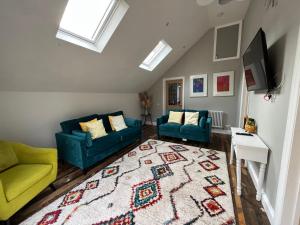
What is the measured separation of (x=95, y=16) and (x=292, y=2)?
247 centimetres

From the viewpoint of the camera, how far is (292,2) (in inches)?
45.1

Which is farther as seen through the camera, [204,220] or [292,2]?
[204,220]

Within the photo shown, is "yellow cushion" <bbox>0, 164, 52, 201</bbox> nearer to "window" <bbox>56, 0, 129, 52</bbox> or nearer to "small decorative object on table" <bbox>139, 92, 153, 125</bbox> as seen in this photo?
"window" <bbox>56, 0, 129, 52</bbox>

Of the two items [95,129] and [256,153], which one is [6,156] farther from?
[256,153]

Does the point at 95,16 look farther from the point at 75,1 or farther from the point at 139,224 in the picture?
the point at 139,224

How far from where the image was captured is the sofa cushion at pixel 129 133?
114 inches

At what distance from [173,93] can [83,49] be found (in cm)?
352

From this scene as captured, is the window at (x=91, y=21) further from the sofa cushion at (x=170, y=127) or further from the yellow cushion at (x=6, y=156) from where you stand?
the sofa cushion at (x=170, y=127)

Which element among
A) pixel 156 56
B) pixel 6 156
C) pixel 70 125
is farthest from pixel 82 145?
pixel 156 56

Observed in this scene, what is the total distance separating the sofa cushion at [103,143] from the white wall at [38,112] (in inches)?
41.7

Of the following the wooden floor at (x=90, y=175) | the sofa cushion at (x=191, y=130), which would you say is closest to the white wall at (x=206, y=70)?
the sofa cushion at (x=191, y=130)

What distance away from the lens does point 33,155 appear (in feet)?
5.58

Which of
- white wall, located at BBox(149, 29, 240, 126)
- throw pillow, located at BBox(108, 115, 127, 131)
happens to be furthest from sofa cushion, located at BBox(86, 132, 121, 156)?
white wall, located at BBox(149, 29, 240, 126)

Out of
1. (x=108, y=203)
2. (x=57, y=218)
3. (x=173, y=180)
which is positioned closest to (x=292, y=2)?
(x=173, y=180)
